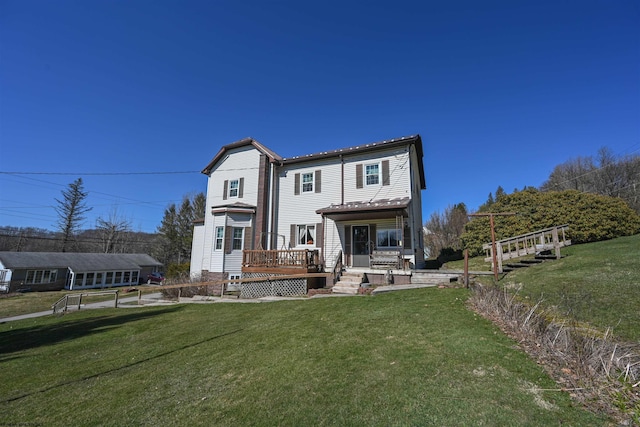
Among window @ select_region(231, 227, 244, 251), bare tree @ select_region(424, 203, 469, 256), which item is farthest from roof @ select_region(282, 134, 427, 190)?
bare tree @ select_region(424, 203, 469, 256)

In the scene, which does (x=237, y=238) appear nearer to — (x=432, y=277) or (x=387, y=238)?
(x=387, y=238)

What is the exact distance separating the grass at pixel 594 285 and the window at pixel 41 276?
47.7 m

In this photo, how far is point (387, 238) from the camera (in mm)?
15562

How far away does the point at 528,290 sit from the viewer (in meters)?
8.12

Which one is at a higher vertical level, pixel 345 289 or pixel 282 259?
pixel 282 259

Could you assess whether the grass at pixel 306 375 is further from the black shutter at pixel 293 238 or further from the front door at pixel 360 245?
the black shutter at pixel 293 238

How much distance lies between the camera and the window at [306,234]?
17516mm

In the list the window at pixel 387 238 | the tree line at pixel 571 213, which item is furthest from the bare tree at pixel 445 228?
the window at pixel 387 238

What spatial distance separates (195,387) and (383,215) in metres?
11.9

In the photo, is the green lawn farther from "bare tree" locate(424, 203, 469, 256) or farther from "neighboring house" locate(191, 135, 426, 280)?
"bare tree" locate(424, 203, 469, 256)

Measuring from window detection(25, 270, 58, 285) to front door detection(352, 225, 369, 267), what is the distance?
134 feet

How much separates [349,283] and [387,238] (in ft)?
13.5

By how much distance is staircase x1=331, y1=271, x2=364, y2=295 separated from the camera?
12211mm

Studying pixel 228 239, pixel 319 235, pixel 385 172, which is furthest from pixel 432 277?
pixel 228 239
